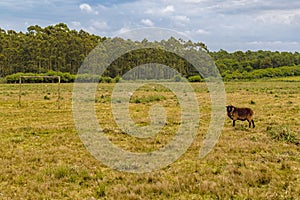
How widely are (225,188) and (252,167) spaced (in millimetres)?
1705

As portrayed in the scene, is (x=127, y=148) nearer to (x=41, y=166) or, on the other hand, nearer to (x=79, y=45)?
(x=41, y=166)

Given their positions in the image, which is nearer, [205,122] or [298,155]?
[298,155]

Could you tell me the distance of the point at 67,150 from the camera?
10.0 metres

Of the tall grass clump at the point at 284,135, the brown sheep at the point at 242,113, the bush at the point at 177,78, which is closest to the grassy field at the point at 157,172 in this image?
the tall grass clump at the point at 284,135

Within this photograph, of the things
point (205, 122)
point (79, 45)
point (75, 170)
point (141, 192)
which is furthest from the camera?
point (79, 45)

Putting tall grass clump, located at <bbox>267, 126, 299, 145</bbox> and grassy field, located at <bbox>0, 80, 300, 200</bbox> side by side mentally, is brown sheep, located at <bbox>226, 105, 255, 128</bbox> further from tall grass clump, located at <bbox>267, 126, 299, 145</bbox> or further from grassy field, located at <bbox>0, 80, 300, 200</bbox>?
tall grass clump, located at <bbox>267, 126, 299, 145</bbox>

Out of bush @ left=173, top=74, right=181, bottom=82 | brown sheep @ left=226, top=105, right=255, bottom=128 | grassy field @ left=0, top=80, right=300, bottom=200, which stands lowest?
grassy field @ left=0, top=80, right=300, bottom=200

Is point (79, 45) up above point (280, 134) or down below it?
above

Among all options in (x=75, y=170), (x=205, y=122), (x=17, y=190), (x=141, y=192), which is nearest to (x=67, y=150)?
(x=75, y=170)

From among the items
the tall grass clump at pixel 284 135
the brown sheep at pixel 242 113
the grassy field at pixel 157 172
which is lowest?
Answer: the grassy field at pixel 157 172

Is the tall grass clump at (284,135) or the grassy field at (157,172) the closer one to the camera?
the grassy field at (157,172)

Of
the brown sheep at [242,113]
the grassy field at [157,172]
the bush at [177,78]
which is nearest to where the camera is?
the grassy field at [157,172]

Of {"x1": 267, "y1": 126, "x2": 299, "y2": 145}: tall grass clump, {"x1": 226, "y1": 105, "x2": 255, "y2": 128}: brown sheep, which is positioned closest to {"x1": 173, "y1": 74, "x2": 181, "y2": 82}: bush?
{"x1": 226, "y1": 105, "x2": 255, "y2": 128}: brown sheep

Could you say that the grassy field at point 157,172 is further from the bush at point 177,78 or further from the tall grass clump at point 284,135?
the bush at point 177,78
